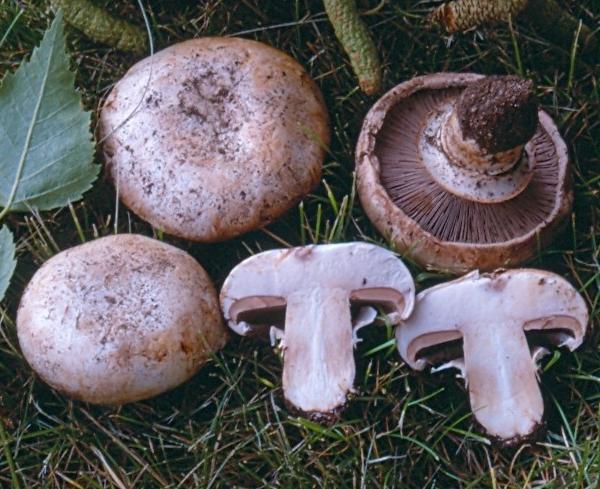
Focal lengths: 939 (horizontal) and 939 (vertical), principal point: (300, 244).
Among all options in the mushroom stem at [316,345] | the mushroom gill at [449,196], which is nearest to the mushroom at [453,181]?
the mushroom gill at [449,196]

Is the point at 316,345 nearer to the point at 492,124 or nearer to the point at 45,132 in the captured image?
the point at 492,124

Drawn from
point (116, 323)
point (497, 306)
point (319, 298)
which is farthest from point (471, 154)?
point (116, 323)

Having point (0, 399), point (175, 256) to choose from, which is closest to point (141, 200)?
point (175, 256)

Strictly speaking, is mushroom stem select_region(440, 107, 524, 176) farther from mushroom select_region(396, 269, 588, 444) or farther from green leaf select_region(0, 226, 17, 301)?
green leaf select_region(0, 226, 17, 301)

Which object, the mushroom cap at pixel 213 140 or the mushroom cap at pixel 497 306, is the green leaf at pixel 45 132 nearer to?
the mushroom cap at pixel 213 140

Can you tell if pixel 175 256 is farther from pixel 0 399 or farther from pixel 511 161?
pixel 511 161
